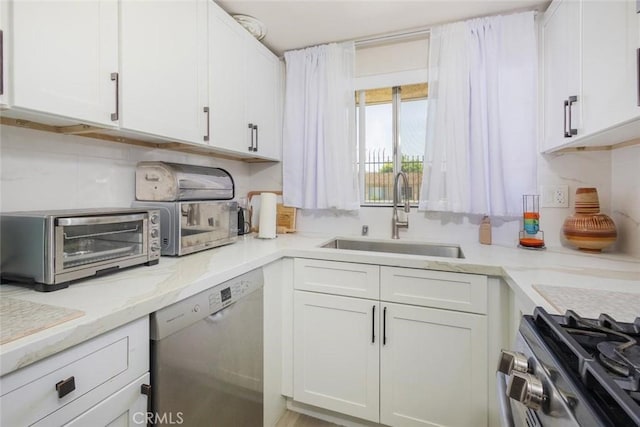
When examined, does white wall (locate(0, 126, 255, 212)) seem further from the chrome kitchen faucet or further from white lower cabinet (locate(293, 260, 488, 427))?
the chrome kitchen faucet

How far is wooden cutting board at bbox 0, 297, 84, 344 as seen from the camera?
635 millimetres

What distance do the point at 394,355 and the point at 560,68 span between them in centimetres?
164

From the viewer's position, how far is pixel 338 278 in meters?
1.57

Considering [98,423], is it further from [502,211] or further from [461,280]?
[502,211]

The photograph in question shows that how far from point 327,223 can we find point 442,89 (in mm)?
1162

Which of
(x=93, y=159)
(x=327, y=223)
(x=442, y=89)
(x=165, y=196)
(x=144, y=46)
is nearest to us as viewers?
(x=144, y=46)

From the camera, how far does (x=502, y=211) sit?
1757 millimetres

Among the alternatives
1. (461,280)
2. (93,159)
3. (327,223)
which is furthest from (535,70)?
(93,159)

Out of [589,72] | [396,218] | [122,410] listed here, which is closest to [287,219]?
[396,218]

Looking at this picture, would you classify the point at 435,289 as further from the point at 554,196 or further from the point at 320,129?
the point at 320,129

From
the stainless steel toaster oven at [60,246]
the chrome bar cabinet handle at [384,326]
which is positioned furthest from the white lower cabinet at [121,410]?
the chrome bar cabinet handle at [384,326]

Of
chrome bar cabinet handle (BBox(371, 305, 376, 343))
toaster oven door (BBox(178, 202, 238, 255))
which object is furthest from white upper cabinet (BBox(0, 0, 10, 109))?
chrome bar cabinet handle (BBox(371, 305, 376, 343))

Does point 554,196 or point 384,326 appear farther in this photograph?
point 554,196
